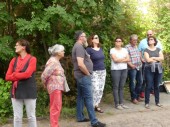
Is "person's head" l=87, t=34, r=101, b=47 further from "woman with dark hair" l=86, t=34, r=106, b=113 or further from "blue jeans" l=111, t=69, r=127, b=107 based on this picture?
"blue jeans" l=111, t=69, r=127, b=107

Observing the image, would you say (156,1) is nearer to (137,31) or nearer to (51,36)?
(137,31)

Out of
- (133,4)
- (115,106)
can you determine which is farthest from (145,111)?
(133,4)

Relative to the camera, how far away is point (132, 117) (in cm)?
754

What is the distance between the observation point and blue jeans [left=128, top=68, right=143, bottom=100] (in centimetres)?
857

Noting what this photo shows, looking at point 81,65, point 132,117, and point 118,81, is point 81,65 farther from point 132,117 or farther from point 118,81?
point 132,117

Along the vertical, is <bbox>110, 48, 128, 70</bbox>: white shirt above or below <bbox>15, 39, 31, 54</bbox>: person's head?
below

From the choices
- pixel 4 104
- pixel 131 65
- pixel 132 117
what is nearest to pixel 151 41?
pixel 131 65

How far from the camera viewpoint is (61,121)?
24.2 ft

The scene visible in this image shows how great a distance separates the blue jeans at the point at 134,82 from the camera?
857 cm

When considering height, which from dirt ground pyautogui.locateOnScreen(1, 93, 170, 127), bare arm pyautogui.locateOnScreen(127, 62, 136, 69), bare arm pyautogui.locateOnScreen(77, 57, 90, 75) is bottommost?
dirt ground pyautogui.locateOnScreen(1, 93, 170, 127)

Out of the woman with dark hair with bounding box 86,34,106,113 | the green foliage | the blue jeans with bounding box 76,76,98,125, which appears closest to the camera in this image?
the blue jeans with bounding box 76,76,98,125

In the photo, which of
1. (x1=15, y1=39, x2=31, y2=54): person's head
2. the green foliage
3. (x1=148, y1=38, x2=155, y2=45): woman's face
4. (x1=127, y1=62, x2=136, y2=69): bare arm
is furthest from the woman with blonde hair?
(x1=148, y1=38, x2=155, y2=45): woman's face

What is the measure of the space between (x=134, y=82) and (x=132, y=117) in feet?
4.53

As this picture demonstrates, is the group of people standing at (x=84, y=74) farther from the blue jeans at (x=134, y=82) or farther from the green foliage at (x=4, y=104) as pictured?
the green foliage at (x=4, y=104)
